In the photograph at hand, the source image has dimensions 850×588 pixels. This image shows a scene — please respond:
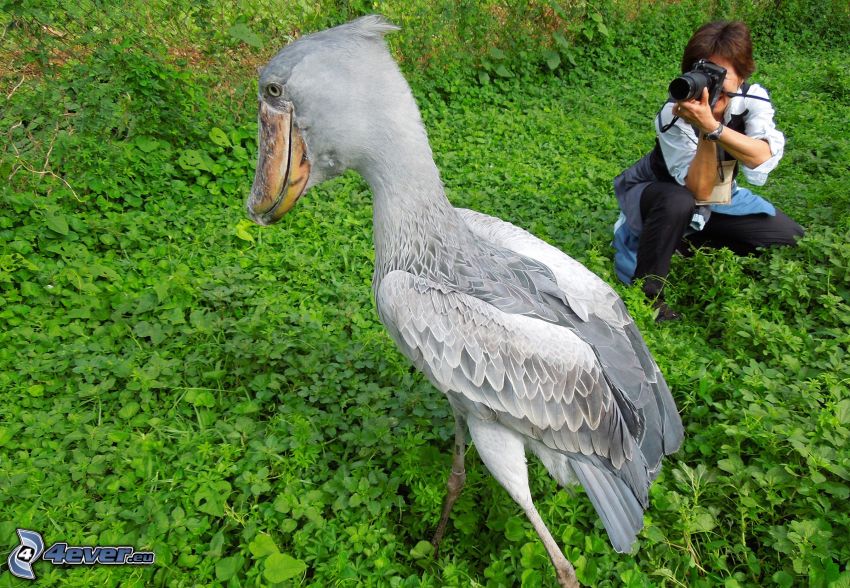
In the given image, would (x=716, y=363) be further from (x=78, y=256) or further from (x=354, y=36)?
(x=78, y=256)

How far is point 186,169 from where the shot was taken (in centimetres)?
395

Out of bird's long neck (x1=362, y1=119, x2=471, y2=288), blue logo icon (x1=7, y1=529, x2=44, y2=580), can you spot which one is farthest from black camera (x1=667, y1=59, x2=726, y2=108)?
blue logo icon (x1=7, y1=529, x2=44, y2=580)

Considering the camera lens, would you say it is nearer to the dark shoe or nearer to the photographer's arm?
the photographer's arm

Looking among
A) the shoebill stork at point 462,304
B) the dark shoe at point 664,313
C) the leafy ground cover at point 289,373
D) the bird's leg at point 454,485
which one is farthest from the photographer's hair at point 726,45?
the bird's leg at point 454,485

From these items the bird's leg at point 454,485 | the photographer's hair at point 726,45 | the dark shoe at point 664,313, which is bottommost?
the bird's leg at point 454,485

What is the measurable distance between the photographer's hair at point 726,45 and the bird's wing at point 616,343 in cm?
157

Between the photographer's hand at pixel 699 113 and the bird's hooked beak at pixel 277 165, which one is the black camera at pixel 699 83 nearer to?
the photographer's hand at pixel 699 113

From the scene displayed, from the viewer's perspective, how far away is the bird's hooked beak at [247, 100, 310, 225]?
1.66 meters

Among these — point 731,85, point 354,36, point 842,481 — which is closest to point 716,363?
point 842,481

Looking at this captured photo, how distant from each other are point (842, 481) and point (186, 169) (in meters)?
4.02

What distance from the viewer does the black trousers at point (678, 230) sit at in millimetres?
3195

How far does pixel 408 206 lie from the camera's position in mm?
1816

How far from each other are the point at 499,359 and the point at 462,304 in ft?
0.69

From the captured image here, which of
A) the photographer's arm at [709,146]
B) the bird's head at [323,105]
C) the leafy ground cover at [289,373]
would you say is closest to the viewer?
the bird's head at [323,105]
